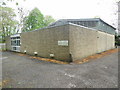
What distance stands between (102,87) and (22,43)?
421 inches

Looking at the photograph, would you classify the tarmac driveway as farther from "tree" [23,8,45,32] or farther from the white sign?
"tree" [23,8,45,32]

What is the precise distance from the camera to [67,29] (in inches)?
212

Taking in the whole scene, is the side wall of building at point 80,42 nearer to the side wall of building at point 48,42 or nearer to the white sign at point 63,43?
the white sign at point 63,43

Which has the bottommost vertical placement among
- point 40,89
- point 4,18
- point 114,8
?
point 40,89

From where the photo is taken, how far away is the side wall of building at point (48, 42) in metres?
5.63

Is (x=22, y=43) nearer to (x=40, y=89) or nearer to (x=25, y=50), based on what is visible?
(x=25, y=50)

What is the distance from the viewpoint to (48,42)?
680cm

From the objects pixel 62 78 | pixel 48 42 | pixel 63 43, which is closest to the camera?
pixel 62 78

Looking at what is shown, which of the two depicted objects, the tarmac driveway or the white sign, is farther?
the white sign

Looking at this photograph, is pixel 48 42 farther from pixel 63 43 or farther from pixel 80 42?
pixel 80 42

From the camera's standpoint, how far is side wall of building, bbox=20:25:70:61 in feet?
18.5

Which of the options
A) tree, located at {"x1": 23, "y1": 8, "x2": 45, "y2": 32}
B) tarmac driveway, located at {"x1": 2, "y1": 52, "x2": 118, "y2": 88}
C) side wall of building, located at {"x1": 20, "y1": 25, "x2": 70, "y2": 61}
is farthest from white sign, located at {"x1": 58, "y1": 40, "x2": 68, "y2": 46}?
tree, located at {"x1": 23, "y1": 8, "x2": 45, "y2": 32}

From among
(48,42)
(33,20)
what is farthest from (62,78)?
(33,20)

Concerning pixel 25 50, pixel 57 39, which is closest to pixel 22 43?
pixel 25 50
